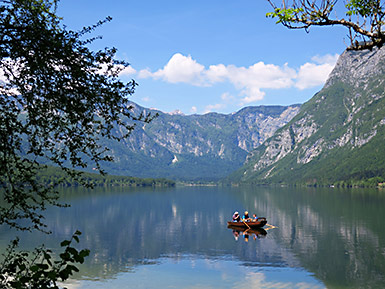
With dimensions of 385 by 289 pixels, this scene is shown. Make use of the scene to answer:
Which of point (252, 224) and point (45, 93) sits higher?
point (45, 93)

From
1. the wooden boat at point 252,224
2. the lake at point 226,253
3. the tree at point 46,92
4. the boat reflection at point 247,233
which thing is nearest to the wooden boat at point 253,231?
the boat reflection at point 247,233

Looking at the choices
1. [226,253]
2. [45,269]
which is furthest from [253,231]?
[45,269]

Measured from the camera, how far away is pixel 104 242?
238 ft

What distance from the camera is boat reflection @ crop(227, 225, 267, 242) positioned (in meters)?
76.9

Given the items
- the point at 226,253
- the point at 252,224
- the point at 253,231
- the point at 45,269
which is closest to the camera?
the point at 45,269

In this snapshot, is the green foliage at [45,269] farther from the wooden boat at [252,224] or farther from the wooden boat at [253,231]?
the wooden boat at [252,224]

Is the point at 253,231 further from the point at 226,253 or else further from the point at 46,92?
the point at 46,92

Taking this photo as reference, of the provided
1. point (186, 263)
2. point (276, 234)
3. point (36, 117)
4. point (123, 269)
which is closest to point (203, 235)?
point (276, 234)

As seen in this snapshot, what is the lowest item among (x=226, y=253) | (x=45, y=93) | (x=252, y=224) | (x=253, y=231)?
(x=226, y=253)

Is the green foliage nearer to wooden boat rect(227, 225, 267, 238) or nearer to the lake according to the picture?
the lake

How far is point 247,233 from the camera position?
3233 inches

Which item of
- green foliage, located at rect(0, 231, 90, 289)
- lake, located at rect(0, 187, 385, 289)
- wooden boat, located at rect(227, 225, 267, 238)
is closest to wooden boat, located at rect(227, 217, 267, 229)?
wooden boat, located at rect(227, 225, 267, 238)

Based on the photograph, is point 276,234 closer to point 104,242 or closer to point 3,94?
point 104,242

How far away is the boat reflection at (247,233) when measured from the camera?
7692cm
